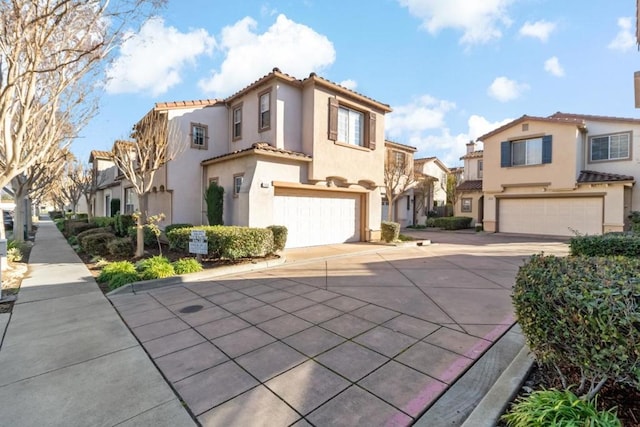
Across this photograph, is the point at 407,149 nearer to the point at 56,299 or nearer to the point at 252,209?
the point at 252,209

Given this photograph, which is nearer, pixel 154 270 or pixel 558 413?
pixel 558 413

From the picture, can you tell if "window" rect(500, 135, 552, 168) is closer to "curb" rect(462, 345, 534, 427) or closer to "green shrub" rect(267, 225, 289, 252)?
"green shrub" rect(267, 225, 289, 252)

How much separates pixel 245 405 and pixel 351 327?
2.07 m

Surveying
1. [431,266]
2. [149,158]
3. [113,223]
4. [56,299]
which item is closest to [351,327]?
[431,266]

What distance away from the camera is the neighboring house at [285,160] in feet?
37.4

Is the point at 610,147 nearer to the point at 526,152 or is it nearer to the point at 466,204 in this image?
the point at 526,152

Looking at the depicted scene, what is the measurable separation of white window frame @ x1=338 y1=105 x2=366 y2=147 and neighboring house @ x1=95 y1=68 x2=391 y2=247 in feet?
0.14

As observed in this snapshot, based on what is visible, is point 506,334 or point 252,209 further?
point 252,209

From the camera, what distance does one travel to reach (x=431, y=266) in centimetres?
899

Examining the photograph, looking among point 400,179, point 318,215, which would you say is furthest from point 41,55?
point 400,179

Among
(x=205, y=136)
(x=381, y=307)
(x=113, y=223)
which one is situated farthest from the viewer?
(x=113, y=223)

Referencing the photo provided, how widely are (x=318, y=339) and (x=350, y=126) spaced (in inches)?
431

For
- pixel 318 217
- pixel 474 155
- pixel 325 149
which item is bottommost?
pixel 318 217

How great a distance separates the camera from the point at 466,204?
25.7 m
